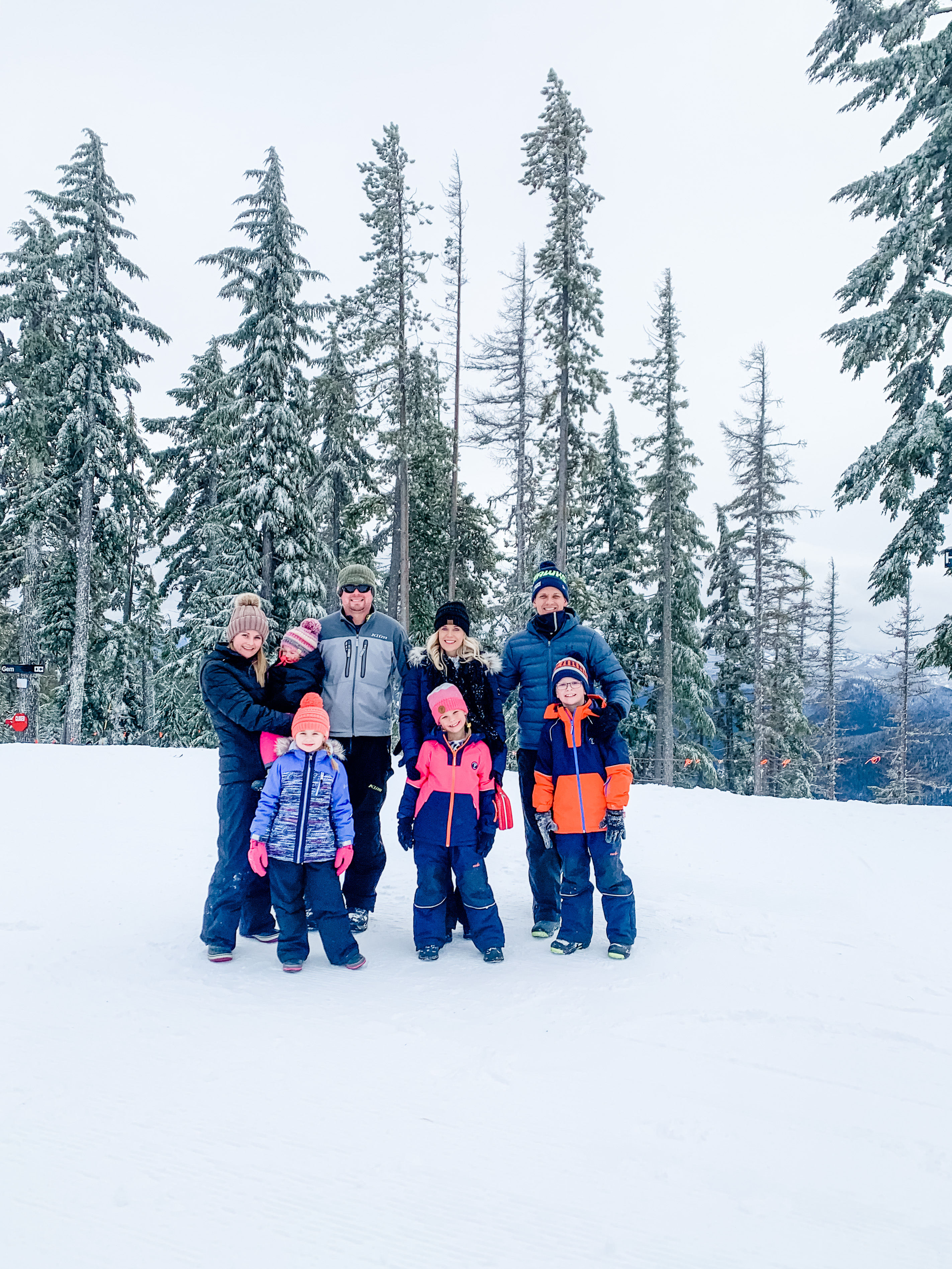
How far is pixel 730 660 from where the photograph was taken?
87.2 feet

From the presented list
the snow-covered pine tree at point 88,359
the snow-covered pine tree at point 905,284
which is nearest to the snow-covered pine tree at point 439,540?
the snow-covered pine tree at point 88,359

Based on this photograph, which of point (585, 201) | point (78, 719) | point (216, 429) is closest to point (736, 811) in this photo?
point (585, 201)

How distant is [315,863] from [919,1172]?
116 inches

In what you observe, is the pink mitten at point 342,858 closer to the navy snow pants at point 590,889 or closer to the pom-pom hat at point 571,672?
the navy snow pants at point 590,889

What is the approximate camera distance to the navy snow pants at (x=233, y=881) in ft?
13.8

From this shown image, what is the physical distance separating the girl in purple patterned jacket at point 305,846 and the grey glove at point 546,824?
3.89 feet

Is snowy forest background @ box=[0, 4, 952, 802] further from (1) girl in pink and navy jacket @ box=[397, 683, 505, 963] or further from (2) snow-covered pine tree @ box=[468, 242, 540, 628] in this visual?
(1) girl in pink and navy jacket @ box=[397, 683, 505, 963]

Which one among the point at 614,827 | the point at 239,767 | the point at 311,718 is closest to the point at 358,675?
the point at 311,718

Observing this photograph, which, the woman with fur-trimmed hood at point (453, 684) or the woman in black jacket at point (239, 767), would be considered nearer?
the woman in black jacket at point (239, 767)

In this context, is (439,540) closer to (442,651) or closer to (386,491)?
(386,491)

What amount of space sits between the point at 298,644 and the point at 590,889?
2407mm

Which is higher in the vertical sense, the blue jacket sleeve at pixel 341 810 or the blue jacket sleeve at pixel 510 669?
the blue jacket sleeve at pixel 510 669

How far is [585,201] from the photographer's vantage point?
52.7 feet

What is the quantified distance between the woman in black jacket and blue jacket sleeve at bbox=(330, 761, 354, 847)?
1.32 feet
